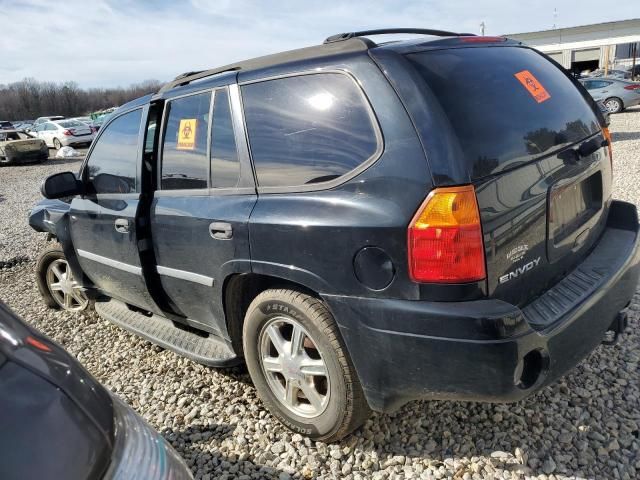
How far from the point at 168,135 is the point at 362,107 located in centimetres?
154

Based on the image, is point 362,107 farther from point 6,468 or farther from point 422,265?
point 6,468

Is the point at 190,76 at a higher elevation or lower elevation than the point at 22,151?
higher

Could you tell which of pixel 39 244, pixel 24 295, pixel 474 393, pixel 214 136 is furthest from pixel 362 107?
pixel 39 244

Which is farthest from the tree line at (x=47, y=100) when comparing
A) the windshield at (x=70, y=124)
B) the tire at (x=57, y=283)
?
the tire at (x=57, y=283)

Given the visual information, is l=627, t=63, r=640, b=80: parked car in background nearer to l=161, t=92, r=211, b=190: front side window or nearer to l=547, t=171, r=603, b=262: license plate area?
l=547, t=171, r=603, b=262: license plate area

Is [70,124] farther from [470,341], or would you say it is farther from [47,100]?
[47,100]

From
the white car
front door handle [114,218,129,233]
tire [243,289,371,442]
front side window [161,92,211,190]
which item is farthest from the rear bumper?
the white car

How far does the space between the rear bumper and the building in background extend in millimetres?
40678

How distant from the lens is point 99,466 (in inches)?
46.3

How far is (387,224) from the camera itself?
201 cm

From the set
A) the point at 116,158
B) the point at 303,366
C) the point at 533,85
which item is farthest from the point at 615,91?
the point at 303,366

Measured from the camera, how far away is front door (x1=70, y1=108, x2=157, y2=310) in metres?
3.38

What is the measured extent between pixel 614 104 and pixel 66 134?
77.4 feet

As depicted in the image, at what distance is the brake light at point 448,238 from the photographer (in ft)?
6.35
